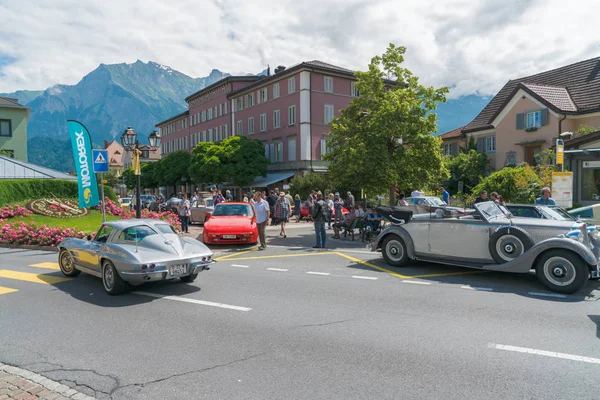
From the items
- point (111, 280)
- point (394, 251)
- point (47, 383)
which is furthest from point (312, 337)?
point (394, 251)

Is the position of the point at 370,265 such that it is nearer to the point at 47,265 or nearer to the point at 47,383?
the point at 47,383

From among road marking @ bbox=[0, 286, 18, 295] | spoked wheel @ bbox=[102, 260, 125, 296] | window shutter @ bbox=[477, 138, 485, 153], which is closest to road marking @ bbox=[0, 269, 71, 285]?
road marking @ bbox=[0, 286, 18, 295]

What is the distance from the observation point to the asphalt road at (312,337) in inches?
154

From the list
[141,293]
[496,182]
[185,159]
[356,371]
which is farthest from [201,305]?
[185,159]

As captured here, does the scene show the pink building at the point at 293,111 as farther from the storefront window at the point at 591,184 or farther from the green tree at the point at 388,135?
the storefront window at the point at 591,184

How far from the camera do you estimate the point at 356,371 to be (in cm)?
419

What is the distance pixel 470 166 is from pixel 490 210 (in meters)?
25.9

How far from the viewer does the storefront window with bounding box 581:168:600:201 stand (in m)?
16.7

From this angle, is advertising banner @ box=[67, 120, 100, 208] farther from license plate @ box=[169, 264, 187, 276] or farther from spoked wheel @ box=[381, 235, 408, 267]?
spoked wheel @ box=[381, 235, 408, 267]

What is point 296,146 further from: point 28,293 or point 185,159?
point 28,293

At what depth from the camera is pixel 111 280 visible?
297 inches

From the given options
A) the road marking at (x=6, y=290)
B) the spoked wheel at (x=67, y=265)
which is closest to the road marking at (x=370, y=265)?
the spoked wheel at (x=67, y=265)

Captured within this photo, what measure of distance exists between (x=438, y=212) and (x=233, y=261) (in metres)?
5.52

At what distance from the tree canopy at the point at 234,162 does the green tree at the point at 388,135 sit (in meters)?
23.9
